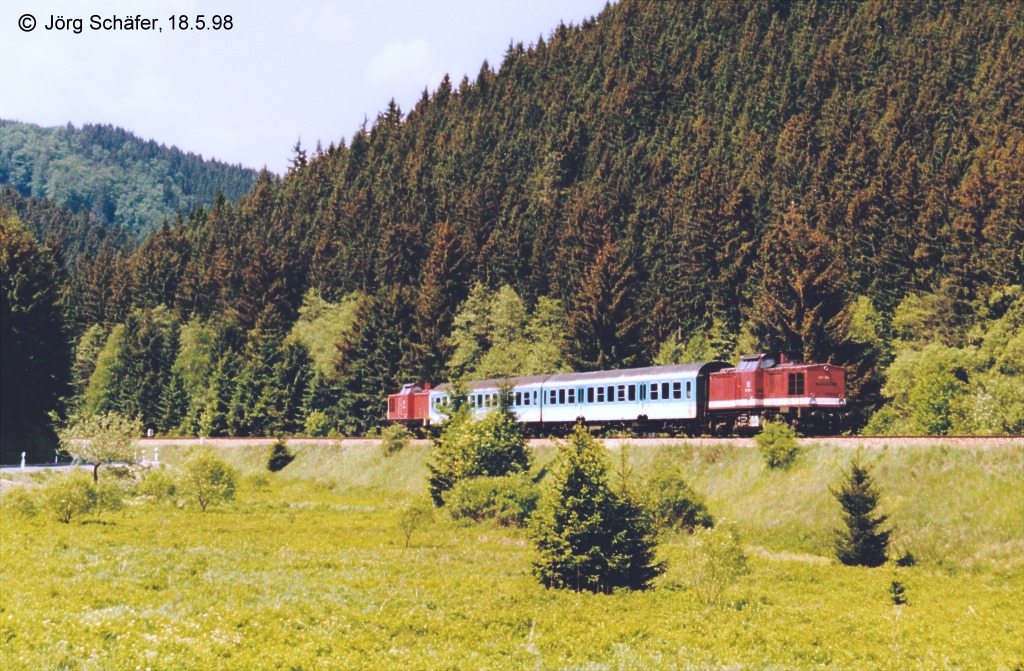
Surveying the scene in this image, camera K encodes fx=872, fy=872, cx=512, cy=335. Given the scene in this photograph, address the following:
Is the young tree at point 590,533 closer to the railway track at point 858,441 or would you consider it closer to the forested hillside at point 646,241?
the railway track at point 858,441

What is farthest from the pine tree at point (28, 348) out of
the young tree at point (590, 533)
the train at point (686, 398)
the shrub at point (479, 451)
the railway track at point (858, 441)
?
the young tree at point (590, 533)

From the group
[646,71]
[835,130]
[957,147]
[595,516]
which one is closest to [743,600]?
[595,516]

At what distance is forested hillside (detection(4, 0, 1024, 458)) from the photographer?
216ft

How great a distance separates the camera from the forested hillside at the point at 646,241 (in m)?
65.9

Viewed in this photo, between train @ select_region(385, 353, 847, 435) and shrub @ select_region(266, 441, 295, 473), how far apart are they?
20.9 m

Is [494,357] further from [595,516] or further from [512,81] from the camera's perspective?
[512,81]

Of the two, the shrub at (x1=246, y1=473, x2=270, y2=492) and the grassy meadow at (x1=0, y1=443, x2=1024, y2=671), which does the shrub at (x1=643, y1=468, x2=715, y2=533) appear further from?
the shrub at (x1=246, y1=473, x2=270, y2=492)

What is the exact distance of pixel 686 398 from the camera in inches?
1874

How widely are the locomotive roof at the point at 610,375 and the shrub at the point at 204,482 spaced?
1655cm

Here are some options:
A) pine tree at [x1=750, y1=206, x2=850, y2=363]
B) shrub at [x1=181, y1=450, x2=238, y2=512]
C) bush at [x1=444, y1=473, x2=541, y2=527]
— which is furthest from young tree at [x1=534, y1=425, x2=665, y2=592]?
pine tree at [x1=750, y1=206, x2=850, y2=363]

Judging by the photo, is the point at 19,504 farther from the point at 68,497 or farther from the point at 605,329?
the point at 605,329

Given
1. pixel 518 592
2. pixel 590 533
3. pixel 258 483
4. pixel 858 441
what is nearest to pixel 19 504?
pixel 518 592

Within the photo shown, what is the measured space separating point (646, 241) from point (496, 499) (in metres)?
47.7

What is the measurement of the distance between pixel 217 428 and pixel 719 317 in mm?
52227
